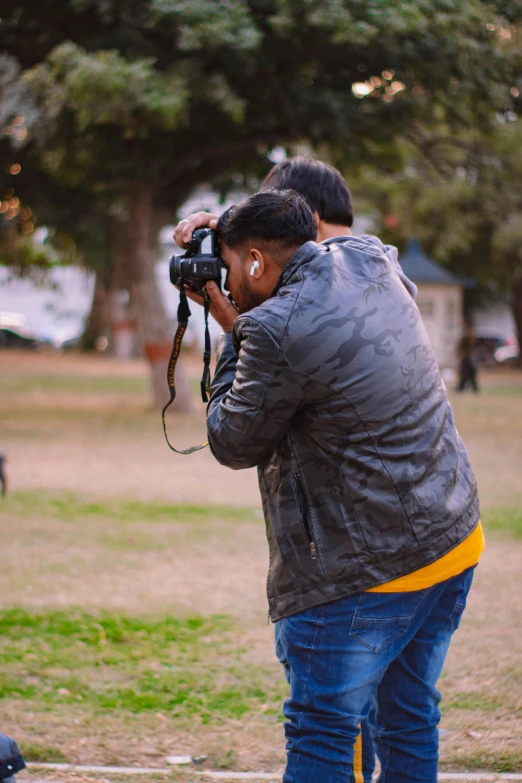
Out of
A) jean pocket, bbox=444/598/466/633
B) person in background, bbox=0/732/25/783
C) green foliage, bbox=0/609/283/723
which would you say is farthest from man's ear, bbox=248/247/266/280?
green foliage, bbox=0/609/283/723

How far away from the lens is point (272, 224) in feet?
7.86

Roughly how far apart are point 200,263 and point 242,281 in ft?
0.41

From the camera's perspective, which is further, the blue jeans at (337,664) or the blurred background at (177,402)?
the blurred background at (177,402)

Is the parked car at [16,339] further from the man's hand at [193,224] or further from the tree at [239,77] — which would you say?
the man's hand at [193,224]

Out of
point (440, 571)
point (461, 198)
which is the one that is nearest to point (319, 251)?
point (440, 571)

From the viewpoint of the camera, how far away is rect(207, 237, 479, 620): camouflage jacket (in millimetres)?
2266

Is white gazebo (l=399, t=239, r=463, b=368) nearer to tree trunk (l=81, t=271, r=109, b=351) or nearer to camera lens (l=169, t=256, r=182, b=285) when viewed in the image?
tree trunk (l=81, t=271, r=109, b=351)

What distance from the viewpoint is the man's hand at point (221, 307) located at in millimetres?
2547

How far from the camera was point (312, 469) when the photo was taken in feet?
7.58

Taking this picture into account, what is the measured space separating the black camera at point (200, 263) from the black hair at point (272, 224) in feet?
0.23

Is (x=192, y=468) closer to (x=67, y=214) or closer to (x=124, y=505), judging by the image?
(x=124, y=505)

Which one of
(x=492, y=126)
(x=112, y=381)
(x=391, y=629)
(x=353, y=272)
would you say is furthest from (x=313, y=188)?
(x=112, y=381)

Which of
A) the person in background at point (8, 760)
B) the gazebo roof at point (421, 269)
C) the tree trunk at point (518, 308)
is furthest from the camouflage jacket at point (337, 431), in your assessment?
the tree trunk at point (518, 308)

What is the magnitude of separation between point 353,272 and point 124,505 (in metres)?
6.82
